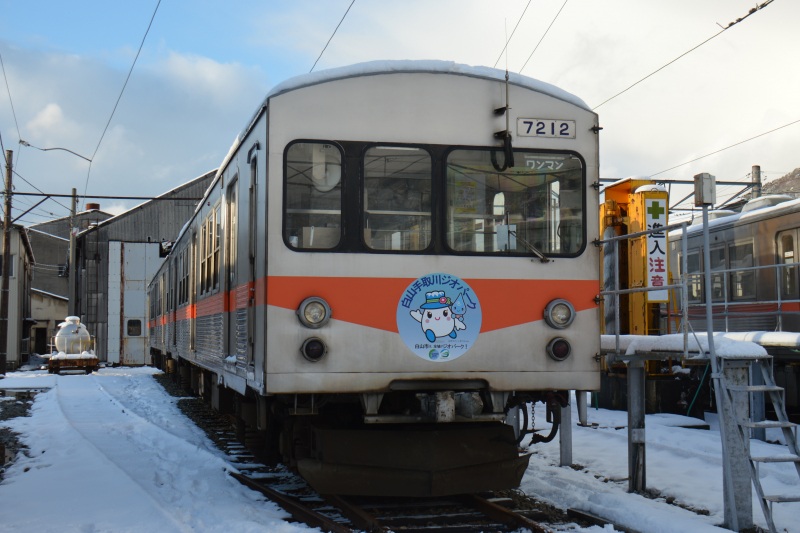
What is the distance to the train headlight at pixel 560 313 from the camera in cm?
679

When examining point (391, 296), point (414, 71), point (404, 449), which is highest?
point (414, 71)

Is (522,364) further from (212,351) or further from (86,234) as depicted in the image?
(86,234)

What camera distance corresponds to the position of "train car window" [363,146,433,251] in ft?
21.8

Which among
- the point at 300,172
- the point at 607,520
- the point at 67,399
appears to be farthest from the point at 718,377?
the point at 67,399

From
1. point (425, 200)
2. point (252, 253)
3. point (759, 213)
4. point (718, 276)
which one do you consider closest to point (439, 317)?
point (425, 200)

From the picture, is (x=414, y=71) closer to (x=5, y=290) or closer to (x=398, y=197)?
(x=398, y=197)

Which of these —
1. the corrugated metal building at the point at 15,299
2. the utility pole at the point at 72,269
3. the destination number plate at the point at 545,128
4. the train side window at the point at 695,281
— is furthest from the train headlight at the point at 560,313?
the corrugated metal building at the point at 15,299

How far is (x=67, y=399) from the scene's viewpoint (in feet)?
58.0

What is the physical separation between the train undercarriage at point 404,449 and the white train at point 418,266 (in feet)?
0.04

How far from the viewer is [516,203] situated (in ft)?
22.4

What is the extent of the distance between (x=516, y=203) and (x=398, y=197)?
0.92m

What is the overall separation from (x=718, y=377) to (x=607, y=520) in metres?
1.33

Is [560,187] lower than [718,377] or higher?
higher

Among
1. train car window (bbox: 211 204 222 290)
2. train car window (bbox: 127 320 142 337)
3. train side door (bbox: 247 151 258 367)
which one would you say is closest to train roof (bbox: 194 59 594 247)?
train side door (bbox: 247 151 258 367)
